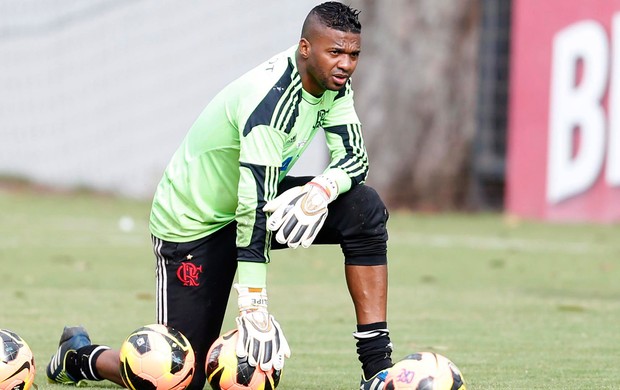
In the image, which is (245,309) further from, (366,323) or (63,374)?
(63,374)

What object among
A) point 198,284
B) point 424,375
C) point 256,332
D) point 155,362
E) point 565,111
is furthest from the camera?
point 565,111

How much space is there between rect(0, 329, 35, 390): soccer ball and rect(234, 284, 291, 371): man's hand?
0.95 meters

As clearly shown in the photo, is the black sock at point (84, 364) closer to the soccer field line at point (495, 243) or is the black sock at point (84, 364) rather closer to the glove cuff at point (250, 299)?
the glove cuff at point (250, 299)

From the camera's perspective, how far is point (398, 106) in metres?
17.1

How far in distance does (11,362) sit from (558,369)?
9.06ft

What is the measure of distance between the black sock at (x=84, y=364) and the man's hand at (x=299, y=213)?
1275 millimetres

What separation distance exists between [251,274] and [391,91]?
1125 cm

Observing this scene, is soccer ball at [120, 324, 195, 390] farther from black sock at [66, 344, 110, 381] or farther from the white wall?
the white wall

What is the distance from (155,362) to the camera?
616cm

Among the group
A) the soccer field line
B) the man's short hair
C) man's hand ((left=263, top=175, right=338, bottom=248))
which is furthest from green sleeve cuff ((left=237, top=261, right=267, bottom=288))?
the soccer field line

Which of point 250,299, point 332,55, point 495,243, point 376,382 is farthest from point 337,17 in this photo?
point 495,243

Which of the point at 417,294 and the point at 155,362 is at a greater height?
the point at 155,362

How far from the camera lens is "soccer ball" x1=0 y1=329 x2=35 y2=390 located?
6.02 m

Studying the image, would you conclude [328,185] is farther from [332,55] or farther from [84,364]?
[84,364]
